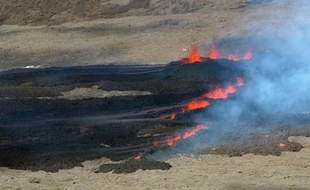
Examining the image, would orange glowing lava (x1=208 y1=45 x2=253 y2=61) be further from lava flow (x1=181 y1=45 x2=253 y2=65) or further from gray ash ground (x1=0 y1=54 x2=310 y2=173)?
gray ash ground (x1=0 y1=54 x2=310 y2=173)

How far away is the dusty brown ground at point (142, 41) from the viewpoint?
1166cm

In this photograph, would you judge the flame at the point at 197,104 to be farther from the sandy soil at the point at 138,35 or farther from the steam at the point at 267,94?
the sandy soil at the point at 138,35

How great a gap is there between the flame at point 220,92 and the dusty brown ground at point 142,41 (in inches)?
125

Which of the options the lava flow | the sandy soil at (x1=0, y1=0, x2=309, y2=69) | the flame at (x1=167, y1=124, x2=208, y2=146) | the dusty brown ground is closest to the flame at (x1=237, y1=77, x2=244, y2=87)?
the lava flow

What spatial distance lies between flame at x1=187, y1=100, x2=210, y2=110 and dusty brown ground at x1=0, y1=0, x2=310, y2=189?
2.95 m

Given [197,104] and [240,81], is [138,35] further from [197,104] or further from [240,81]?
[197,104]

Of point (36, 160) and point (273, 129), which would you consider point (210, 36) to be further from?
point (36, 160)

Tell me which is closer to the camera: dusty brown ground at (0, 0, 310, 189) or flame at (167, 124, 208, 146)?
dusty brown ground at (0, 0, 310, 189)

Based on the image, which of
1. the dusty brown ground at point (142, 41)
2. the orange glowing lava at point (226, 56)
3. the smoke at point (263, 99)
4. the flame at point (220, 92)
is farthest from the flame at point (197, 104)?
the orange glowing lava at point (226, 56)

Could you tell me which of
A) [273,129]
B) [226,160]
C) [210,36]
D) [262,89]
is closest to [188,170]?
[226,160]

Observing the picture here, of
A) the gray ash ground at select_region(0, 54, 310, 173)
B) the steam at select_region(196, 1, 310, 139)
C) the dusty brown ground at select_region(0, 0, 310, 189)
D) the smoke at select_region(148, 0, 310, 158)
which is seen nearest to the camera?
the dusty brown ground at select_region(0, 0, 310, 189)

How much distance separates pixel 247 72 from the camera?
58.1 feet

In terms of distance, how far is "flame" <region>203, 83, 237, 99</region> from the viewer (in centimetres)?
1658

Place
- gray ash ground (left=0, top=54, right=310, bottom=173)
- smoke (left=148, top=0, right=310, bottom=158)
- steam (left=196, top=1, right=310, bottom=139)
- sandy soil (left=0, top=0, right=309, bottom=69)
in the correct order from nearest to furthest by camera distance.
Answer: gray ash ground (left=0, top=54, right=310, bottom=173) → smoke (left=148, top=0, right=310, bottom=158) → steam (left=196, top=1, right=310, bottom=139) → sandy soil (left=0, top=0, right=309, bottom=69)
